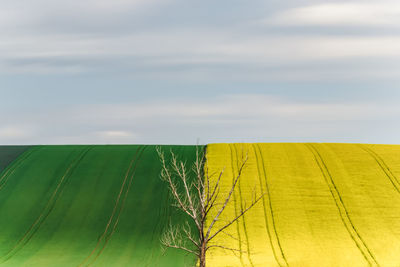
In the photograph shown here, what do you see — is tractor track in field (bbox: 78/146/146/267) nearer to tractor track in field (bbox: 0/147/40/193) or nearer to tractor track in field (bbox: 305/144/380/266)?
tractor track in field (bbox: 0/147/40/193)

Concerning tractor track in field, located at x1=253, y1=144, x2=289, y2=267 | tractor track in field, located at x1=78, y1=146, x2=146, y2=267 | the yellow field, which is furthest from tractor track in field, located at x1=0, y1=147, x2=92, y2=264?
tractor track in field, located at x1=253, y1=144, x2=289, y2=267

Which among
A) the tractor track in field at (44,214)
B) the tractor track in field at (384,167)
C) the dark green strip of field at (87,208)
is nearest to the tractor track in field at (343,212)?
the tractor track in field at (384,167)

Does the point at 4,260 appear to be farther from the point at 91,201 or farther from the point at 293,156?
the point at 293,156

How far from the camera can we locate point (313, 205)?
43.8 metres

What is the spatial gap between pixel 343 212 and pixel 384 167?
8931 millimetres

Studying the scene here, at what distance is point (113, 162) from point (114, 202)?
22.1 feet

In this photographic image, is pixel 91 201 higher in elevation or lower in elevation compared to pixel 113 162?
lower

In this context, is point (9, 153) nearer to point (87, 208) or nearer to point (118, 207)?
point (87, 208)

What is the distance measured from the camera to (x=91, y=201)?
150 feet

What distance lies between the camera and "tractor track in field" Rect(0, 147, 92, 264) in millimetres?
39219

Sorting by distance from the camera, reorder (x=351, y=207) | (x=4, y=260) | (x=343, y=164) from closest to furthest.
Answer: (x=4, y=260), (x=351, y=207), (x=343, y=164)

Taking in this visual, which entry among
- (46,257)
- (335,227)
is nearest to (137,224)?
(46,257)

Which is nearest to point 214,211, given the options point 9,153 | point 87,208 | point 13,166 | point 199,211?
point 87,208

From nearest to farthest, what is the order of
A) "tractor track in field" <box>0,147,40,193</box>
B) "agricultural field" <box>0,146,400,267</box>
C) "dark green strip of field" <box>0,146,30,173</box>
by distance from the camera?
1. "agricultural field" <box>0,146,400,267</box>
2. "tractor track in field" <box>0,147,40,193</box>
3. "dark green strip of field" <box>0,146,30,173</box>
